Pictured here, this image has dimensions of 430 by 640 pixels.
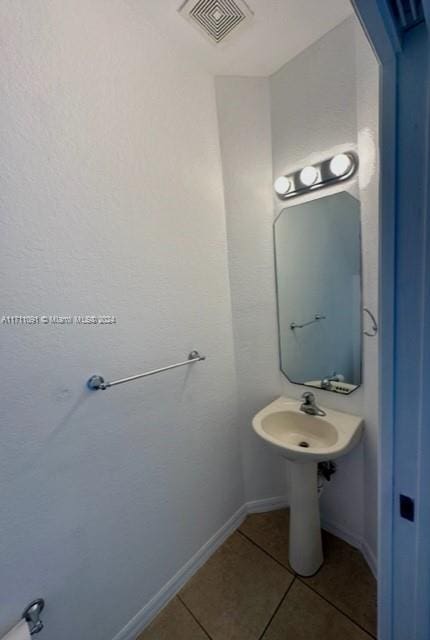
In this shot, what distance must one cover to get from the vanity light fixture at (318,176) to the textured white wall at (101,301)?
36 cm

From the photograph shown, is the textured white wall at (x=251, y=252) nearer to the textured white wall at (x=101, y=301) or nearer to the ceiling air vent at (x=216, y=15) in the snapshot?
the textured white wall at (x=101, y=301)

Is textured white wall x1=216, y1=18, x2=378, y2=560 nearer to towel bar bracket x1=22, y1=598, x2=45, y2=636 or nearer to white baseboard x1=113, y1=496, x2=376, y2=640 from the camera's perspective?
white baseboard x1=113, y1=496, x2=376, y2=640

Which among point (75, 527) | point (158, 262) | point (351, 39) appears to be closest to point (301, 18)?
point (351, 39)

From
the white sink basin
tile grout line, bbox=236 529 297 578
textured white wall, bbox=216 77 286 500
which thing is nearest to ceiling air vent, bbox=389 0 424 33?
textured white wall, bbox=216 77 286 500

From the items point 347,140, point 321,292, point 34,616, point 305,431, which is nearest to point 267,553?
point 305,431

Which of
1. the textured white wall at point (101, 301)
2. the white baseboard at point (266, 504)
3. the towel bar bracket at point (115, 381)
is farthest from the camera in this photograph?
the white baseboard at point (266, 504)

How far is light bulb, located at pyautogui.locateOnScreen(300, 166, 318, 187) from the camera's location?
1.36 meters

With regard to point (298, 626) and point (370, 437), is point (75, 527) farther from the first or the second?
point (370, 437)

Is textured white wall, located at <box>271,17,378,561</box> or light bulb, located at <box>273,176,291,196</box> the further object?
light bulb, located at <box>273,176,291,196</box>

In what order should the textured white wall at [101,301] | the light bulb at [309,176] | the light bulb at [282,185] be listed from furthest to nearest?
1. the light bulb at [282,185]
2. the light bulb at [309,176]
3. the textured white wall at [101,301]

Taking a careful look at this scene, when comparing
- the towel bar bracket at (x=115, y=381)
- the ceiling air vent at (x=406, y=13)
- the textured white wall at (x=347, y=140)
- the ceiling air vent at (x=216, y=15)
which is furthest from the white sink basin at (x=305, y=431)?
the ceiling air vent at (x=216, y=15)

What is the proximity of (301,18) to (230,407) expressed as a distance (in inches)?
75.1

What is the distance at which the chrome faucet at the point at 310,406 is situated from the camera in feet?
4.77

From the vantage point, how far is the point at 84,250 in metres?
0.96
